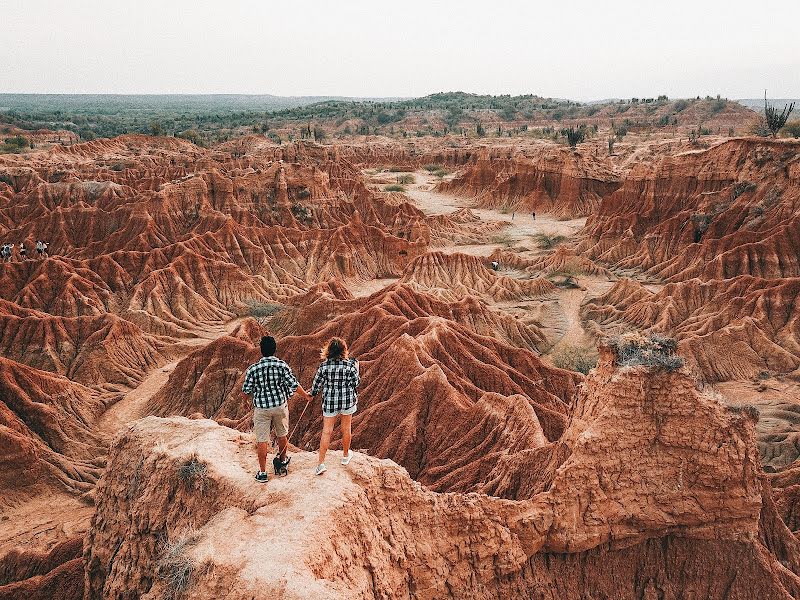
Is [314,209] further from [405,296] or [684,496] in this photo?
[684,496]

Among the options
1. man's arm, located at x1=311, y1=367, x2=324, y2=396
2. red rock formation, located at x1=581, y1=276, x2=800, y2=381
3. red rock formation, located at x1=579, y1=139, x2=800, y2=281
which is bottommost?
red rock formation, located at x1=581, y1=276, x2=800, y2=381

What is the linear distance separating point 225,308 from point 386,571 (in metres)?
39.0

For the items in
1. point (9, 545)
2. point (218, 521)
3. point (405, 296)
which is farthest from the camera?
point (405, 296)

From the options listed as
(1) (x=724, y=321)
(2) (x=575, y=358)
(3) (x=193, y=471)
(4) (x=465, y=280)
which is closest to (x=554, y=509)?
(3) (x=193, y=471)

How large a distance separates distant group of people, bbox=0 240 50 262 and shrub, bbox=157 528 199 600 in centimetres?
4490

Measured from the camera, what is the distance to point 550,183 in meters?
84.1

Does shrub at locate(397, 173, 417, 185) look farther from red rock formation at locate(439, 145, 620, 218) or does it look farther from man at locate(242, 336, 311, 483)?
man at locate(242, 336, 311, 483)

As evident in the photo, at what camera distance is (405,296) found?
32.7 m

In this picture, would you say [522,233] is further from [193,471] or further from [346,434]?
[193,471]

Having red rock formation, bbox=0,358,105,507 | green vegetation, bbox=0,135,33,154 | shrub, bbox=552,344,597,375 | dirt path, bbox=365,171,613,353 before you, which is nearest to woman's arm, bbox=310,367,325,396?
red rock formation, bbox=0,358,105,507

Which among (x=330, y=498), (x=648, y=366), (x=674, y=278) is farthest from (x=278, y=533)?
(x=674, y=278)

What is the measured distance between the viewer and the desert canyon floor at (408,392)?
9336 mm

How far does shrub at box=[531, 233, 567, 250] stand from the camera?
66019 millimetres

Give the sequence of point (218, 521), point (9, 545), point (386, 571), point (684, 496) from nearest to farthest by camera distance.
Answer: point (218, 521)
point (386, 571)
point (684, 496)
point (9, 545)
